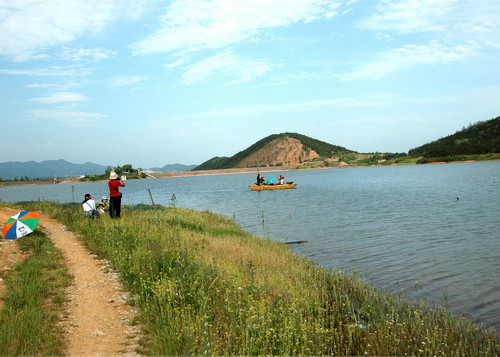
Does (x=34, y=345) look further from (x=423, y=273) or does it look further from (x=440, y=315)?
(x=423, y=273)

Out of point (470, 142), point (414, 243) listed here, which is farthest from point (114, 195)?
point (470, 142)

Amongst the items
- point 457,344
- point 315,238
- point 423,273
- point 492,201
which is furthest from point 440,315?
point 492,201

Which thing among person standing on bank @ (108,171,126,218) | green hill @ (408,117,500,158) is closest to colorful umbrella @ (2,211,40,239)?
person standing on bank @ (108,171,126,218)

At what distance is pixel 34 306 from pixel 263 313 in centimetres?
402

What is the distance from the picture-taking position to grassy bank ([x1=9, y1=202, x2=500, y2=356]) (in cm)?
550

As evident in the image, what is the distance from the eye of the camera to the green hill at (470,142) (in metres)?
126

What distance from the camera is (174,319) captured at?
598 centimetres

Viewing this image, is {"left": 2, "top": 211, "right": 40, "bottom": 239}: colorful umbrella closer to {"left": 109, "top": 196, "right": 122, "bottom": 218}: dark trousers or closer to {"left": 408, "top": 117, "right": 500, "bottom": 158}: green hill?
{"left": 109, "top": 196, "right": 122, "bottom": 218}: dark trousers

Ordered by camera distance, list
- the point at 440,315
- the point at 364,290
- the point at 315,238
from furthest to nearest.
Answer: the point at 315,238
the point at 364,290
the point at 440,315

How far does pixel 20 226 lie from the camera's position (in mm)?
10953

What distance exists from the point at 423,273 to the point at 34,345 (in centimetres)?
1053

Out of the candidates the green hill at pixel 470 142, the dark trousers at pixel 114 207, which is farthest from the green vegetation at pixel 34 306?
the green hill at pixel 470 142

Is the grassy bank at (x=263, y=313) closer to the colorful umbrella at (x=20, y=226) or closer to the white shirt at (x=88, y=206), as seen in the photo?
the colorful umbrella at (x=20, y=226)

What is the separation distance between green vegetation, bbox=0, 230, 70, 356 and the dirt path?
0.23 m
